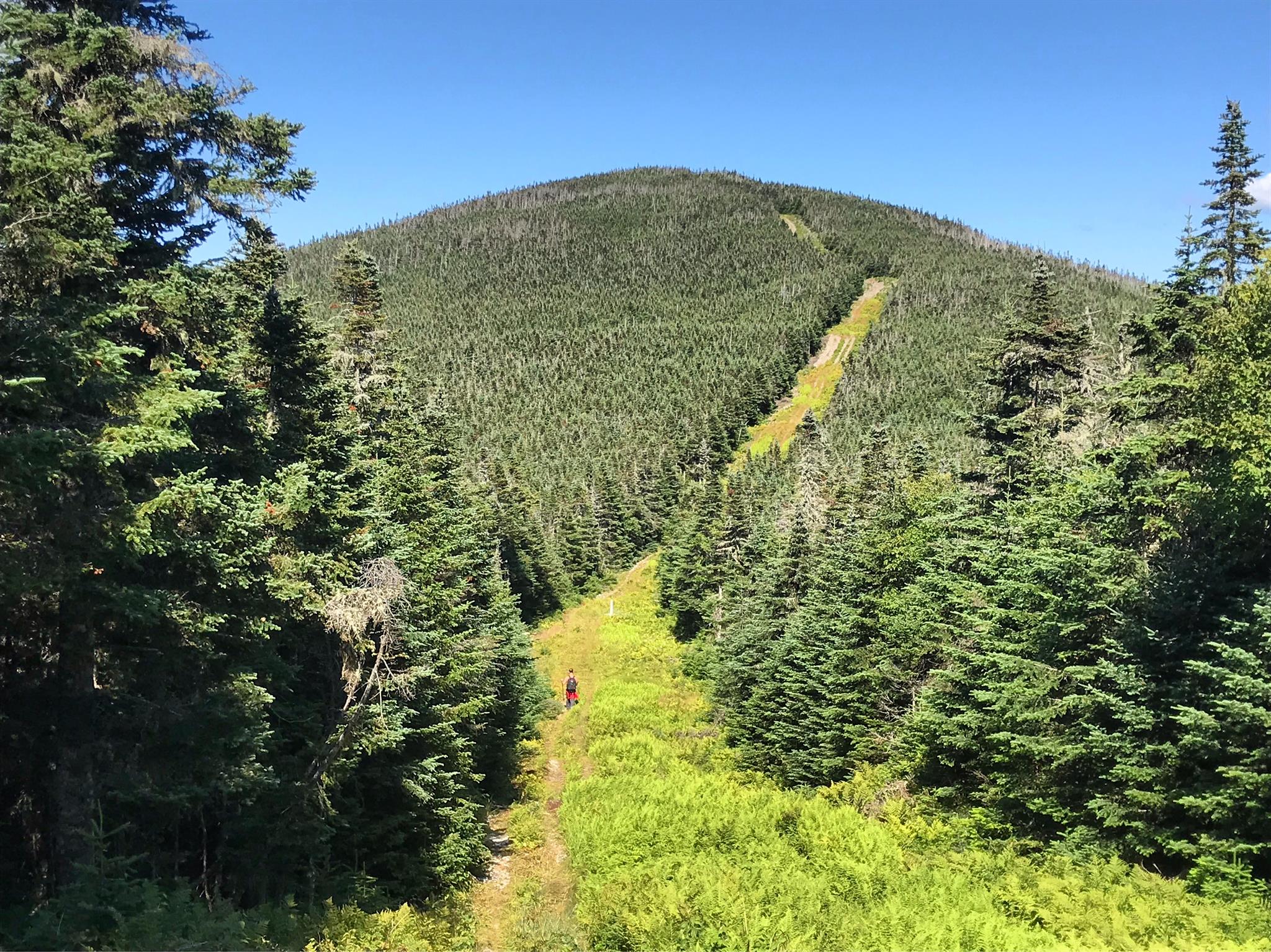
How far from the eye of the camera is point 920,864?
1290cm

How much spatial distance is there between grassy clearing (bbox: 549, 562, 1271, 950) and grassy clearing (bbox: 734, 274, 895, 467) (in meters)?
64.9

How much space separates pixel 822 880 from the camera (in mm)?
11961

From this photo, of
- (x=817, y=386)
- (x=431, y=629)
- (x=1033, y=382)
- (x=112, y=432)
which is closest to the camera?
(x=112, y=432)

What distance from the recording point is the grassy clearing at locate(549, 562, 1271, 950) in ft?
30.1

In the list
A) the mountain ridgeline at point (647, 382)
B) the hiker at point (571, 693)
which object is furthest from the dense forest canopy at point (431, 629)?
the mountain ridgeline at point (647, 382)

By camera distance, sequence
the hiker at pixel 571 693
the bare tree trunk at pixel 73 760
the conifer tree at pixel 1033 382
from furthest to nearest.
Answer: the hiker at pixel 571 693
the conifer tree at pixel 1033 382
the bare tree trunk at pixel 73 760

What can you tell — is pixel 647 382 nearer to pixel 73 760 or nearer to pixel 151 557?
pixel 151 557

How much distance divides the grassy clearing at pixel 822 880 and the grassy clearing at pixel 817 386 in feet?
213

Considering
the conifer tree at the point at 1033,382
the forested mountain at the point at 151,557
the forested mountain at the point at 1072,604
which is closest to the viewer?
the forested mountain at the point at 151,557

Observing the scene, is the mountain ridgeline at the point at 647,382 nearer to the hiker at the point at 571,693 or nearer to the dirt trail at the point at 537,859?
the hiker at the point at 571,693

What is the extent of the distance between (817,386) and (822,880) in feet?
418

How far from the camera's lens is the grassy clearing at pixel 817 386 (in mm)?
110062

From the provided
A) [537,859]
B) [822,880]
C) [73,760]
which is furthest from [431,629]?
[822,880]

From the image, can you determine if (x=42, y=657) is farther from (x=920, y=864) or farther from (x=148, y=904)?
(x=920, y=864)
